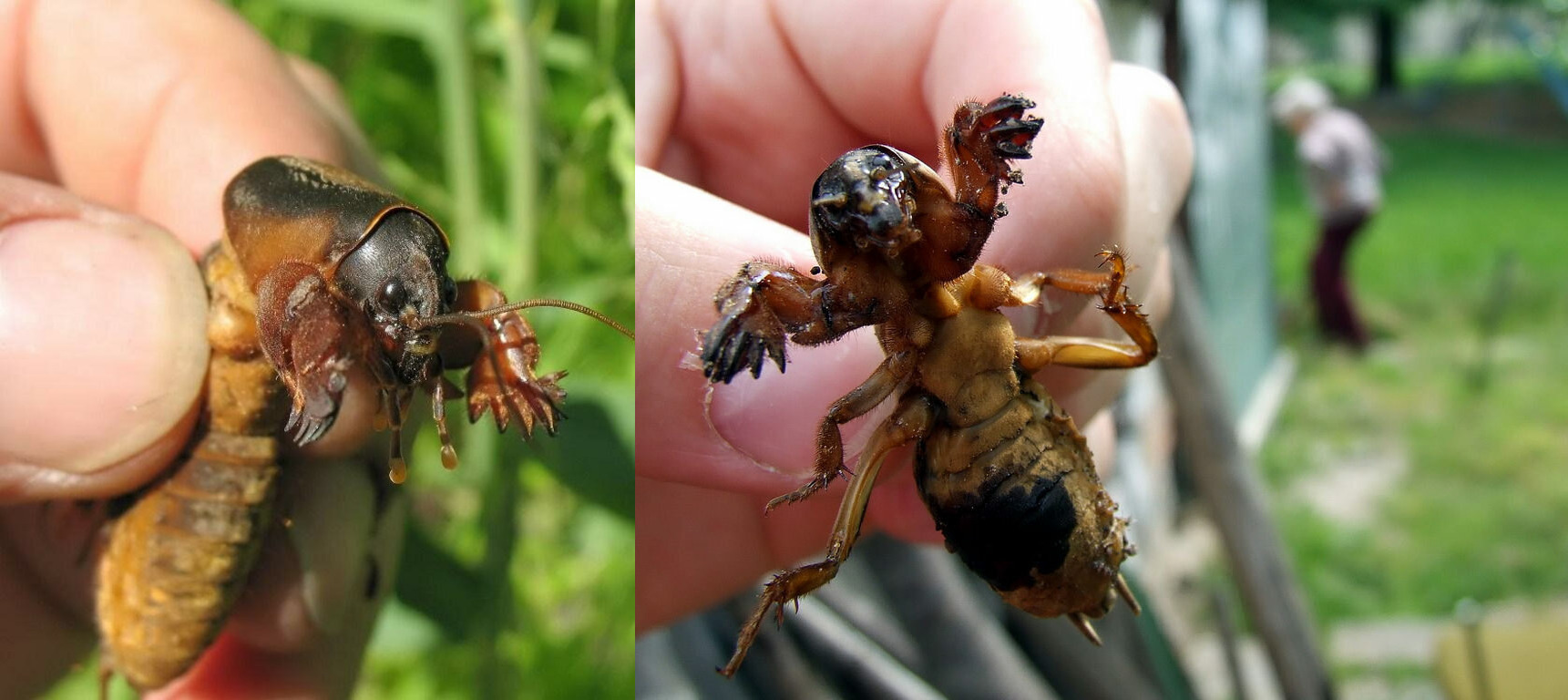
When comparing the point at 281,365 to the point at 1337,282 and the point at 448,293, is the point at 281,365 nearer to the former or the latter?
the point at 448,293

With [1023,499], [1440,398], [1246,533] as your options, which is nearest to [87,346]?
[1023,499]

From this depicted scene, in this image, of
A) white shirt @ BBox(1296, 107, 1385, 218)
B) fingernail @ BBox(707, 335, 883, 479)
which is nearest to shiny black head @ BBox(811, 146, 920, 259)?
fingernail @ BBox(707, 335, 883, 479)

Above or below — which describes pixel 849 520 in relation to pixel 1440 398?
below

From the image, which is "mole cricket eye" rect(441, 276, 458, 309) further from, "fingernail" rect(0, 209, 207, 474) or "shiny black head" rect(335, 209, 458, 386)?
"fingernail" rect(0, 209, 207, 474)

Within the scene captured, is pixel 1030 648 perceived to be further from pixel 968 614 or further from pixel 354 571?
pixel 354 571

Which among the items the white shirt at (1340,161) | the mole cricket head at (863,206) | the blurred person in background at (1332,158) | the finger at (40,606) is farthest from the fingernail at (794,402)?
the white shirt at (1340,161)
